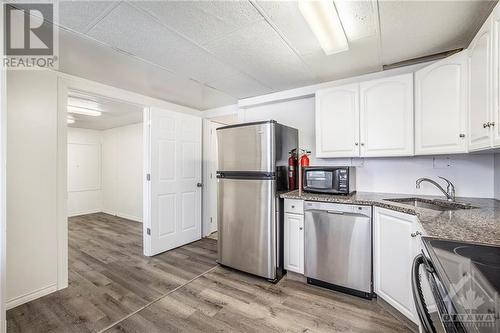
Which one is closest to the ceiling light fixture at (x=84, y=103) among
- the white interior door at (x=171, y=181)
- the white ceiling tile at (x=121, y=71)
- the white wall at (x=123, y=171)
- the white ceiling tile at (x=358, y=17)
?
the white ceiling tile at (x=121, y=71)

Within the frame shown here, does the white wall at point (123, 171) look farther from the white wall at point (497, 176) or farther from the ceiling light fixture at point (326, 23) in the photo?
the white wall at point (497, 176)

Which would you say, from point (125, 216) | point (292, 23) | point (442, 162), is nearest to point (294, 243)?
point (442, 162)

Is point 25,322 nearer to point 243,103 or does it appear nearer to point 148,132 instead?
point 148,132

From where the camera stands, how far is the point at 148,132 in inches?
120

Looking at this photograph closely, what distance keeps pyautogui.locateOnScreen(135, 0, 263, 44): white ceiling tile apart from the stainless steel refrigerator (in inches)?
Result: 39.6

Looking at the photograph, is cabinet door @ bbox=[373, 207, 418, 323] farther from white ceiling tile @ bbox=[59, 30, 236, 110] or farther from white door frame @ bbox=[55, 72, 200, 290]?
white door frame @ bbox=[55, 72, 200, 290]

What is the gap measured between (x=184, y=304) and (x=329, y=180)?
1871 millimetres

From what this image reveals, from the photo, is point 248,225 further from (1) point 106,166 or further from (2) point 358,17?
(1) point 106,166

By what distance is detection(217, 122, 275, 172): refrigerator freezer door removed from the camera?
7.70 feet

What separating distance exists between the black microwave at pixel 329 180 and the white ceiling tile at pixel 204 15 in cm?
156

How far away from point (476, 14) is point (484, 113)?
723 mm

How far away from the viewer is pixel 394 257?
1.75 m

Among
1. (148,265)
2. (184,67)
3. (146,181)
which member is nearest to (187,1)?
(184,67)

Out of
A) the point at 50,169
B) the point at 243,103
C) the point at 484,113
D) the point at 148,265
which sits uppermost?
the point at 243,103
